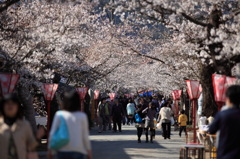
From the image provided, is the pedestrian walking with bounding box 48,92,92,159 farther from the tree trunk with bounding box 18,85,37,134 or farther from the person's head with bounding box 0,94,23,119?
the tree trunk with bounding box 18,85,37,134

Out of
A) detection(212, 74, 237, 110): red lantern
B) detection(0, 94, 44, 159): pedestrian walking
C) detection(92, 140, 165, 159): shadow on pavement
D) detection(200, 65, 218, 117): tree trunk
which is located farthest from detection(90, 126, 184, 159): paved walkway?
detection(0, 94, 44, 159): pedestrian walking

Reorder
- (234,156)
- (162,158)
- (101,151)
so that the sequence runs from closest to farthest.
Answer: (234,156) → (162,158) → (101,151)

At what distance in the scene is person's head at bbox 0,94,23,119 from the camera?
22.6 ft

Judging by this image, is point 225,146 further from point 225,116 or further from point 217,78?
point 217,78

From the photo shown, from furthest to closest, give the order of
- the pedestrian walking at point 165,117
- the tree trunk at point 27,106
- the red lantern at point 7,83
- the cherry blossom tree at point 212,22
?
the pedestrian walking at point 165,117 → the tree trunk at point 27,106 → the cherry blossom tree at point 212,22 → the red lantern at point 7,83

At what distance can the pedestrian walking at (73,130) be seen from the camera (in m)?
6.71

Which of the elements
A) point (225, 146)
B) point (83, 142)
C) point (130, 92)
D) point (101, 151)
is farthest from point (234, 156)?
point (130, 92)

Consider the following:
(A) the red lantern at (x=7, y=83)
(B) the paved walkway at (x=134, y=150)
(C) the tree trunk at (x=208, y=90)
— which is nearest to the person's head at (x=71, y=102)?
(A) the red lantern at (x=7, y=83)

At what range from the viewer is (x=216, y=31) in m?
13.8

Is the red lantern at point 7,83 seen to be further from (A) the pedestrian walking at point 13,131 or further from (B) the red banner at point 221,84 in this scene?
(A) the pedestrian walking at point 13,131

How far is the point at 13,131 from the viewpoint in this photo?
6.96 m

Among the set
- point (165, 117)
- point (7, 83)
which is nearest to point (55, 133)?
point (7, 83)

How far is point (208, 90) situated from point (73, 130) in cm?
1226

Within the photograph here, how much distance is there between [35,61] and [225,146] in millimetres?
11647
